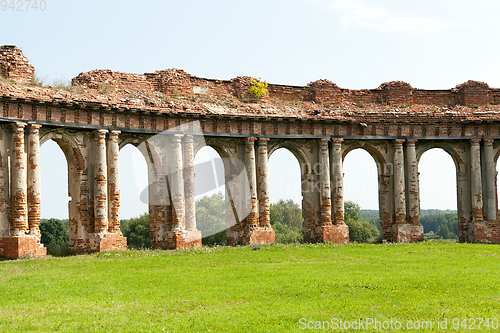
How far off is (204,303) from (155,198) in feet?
46.4

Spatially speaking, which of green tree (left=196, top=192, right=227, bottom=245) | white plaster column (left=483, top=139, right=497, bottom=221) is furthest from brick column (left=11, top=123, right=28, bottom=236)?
green tree (left=196, top=192, right=227, bottom=245)

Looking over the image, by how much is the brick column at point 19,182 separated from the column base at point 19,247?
336 millimetres

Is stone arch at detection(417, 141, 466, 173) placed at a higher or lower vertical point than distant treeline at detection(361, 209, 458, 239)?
higher

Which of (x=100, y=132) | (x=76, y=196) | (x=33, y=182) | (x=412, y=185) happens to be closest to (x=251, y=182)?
(x=100, y=132)

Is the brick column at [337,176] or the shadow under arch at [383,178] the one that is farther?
the shadow under arch at [383,178]

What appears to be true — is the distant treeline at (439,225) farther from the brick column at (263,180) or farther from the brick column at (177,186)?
the brick column at (177,186)

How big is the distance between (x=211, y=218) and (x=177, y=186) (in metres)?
33.2

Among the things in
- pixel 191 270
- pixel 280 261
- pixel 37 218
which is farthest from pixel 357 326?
pixel 37 218

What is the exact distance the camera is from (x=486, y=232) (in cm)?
2934

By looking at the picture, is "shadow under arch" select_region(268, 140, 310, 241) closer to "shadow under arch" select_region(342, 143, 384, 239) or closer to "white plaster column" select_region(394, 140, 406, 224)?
"shadow under arch" select_region(342, 143, 384, 239)

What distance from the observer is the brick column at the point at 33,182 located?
22125mm

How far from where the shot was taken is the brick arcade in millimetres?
22359

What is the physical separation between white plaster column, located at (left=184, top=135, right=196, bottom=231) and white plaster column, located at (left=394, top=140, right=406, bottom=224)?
1099 cm

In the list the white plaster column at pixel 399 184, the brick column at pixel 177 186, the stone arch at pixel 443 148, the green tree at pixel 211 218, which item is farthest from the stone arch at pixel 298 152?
the green tree at pixel 211 218
